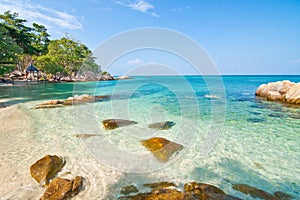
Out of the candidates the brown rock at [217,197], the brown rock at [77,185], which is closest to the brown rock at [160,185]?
the brown rock at [217,197]

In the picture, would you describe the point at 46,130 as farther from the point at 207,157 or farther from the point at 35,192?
the point at 207,157

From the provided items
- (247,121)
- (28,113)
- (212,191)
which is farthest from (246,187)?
(28,113)

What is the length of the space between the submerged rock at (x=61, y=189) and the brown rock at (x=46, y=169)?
1.50ft

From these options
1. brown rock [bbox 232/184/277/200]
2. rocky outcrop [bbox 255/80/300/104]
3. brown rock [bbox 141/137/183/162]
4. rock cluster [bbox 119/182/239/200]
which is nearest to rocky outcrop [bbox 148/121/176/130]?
brown rock [bbox 141/137/183/162]

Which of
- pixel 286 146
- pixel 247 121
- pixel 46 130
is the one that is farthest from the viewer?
pixel 247 121

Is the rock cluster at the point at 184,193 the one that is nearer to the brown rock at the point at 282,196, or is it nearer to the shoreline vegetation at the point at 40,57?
the brown rock at the point at 282,196

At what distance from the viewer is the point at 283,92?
15562mm

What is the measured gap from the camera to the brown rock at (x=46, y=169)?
3.44 metres

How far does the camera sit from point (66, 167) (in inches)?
158

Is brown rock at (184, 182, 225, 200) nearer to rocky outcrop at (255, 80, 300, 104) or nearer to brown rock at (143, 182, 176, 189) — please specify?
brown rock at (143, 182, 176, 189)

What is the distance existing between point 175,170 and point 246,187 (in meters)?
1.55

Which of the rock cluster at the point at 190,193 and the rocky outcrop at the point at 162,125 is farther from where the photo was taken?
the rocky outcrop at the point at 162,125

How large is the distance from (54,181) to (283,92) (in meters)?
19.4

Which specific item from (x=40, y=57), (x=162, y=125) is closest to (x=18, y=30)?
(x=40, y=57)
